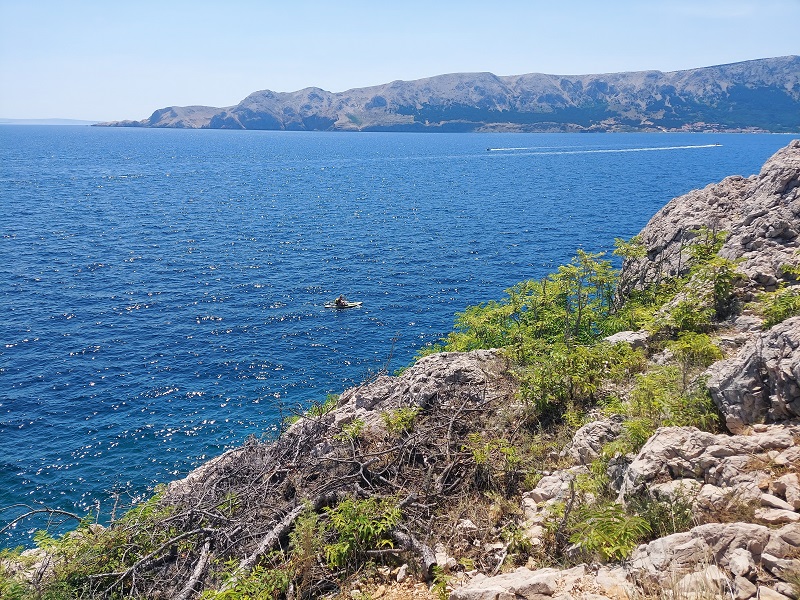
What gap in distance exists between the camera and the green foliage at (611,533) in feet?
25.9

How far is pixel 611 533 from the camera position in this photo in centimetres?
807

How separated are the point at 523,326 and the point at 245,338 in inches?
1055

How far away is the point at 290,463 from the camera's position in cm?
1333

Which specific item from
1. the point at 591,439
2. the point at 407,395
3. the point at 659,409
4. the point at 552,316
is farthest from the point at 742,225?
the point at 407,395

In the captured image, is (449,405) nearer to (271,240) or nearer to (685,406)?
(685,406)

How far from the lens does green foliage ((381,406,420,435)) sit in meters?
13.5

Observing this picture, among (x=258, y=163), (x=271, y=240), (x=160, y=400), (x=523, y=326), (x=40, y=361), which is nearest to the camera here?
(x=523, y=326)

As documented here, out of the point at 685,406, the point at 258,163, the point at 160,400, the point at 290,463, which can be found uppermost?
the point at 258,163

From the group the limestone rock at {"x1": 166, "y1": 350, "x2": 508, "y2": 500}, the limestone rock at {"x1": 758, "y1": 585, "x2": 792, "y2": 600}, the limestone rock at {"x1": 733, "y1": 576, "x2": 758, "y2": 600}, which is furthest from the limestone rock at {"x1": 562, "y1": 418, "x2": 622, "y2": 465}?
the limestone rock at {"x1": 758, "y1": 585, "x2": 792, "y2": 600}

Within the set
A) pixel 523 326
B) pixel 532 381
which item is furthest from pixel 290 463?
pixel 523 326

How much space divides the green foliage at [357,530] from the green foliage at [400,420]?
285 centimetres

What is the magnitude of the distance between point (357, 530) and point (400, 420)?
3.78m

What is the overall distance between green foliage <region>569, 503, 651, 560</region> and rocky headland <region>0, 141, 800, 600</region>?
36mm

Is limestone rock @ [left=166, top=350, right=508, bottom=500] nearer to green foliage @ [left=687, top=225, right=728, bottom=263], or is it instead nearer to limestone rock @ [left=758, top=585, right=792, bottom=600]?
limestone rock @ [left=758, top=585, right=792, bottom=600]
